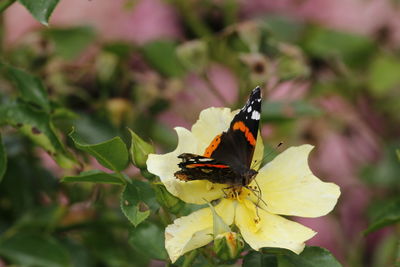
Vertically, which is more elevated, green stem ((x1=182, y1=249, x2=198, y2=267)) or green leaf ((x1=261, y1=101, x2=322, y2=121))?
green stem ((x1=182, y1=249, x2=198, y2=267))

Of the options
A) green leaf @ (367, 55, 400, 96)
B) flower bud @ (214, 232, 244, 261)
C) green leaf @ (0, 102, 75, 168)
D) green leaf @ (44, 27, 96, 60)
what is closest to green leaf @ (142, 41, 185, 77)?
green leaf @ (44, 27, 96, 60)

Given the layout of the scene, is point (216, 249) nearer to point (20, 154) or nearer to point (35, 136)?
point (35, 136)

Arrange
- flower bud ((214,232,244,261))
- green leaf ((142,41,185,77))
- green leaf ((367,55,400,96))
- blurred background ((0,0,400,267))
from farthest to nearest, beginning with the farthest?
green leaf ((367,55,400,96)) → green leaf ((142,41,185,77)) → blurred background ((0,0,400,267)) → flower bud ((214,232,244,261))

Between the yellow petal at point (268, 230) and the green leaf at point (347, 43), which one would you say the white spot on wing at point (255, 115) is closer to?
the yellow petal at point (268, 230)

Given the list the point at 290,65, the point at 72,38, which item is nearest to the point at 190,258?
the point at 290,65

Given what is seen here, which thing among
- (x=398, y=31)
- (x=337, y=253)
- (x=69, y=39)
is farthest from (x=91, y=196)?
(x=398, y=31)

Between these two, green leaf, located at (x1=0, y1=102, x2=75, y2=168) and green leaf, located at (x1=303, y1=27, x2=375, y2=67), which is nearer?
green leaf, located at (x1=0, y1=102, x2=75, y2=168)

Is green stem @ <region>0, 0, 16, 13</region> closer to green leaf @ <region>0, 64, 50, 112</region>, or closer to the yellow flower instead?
green leaf @ <region>0, 64, 50, 112</region>

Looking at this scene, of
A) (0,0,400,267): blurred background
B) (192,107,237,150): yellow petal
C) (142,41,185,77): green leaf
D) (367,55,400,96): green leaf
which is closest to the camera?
(192,107,237,150): yellow petal
